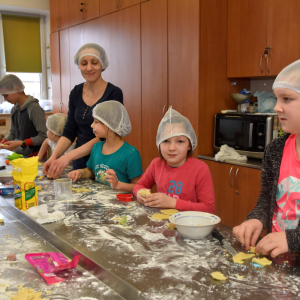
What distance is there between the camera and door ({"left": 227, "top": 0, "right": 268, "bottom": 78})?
9.20 ft

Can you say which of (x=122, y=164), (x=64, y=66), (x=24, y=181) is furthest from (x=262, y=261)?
(x=64, y=66)

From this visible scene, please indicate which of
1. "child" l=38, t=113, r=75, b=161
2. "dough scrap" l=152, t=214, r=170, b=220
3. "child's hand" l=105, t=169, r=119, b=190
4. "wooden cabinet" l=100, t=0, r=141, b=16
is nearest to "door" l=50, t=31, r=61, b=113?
"wooden cabinet" l=100, t=0, r=141, b=16

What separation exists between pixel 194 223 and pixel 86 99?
1413 mm

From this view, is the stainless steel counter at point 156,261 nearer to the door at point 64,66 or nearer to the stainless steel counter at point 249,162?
the stainless steel counter at point 249,162

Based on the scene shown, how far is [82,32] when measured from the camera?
4387mm

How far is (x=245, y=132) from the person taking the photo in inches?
110

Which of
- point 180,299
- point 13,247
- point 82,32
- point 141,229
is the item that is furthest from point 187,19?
point 180,299

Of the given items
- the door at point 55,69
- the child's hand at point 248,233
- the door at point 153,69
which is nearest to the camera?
the child's hand at point 248,233

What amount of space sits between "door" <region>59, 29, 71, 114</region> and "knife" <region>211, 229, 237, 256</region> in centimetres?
413

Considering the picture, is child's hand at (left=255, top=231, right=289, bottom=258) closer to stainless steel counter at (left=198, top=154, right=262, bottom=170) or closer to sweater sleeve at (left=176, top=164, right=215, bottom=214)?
sweater sleeve at (left=176, top=164, right=215, bottom=214)

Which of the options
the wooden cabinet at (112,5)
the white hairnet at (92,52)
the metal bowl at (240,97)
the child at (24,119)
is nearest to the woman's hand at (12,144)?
the child at (24,119)

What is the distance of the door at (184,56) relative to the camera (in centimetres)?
292

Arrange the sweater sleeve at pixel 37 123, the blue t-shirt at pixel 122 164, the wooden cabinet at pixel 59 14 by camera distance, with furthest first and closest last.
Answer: the wooden cabinet at pixel 59 14
the sweater sleeve at pixel 37 123
the blue t-shirt at pixel 122 164

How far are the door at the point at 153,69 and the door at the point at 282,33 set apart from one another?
977 mm
